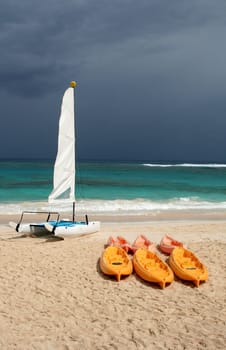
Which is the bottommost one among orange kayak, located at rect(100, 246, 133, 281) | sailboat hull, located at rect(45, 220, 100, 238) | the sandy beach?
the sandy beach

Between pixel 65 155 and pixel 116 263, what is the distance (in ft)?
19.7

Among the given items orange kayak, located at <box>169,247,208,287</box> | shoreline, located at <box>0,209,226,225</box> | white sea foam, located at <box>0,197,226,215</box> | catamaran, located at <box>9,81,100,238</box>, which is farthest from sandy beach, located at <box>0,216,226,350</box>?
white sea foam, located at <box>0,197,226,215</box>

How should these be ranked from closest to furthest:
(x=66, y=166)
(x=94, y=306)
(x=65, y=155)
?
(x=94, y=306) → (x=65, y=155) → (x=66, y=166)

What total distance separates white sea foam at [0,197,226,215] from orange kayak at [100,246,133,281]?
11.0m

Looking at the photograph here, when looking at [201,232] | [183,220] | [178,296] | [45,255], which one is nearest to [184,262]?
[178,296]

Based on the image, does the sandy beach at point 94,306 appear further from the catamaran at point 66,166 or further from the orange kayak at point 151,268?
the catamaran at point 66,166

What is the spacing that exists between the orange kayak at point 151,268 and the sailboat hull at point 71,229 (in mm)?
3665

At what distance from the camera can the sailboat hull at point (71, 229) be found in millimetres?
14234

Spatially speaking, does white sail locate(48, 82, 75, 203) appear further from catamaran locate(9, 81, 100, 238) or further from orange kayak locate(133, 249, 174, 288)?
orange kayak locate(133, 249, 174, 288)

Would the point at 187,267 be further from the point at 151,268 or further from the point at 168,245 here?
the point at 168,245

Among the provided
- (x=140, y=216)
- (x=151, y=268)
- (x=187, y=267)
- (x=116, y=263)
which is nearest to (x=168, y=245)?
(x=187, y=267)

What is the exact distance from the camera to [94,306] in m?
8.75

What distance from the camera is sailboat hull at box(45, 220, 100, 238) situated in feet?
46.7

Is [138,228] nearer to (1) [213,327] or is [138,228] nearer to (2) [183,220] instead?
(2) [183,220]
